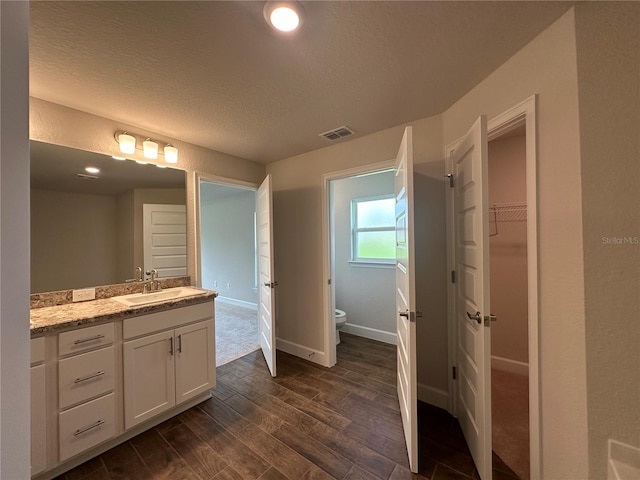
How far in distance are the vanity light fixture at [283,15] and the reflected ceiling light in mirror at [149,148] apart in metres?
1.67

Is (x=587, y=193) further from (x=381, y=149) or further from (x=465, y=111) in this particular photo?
(x=381, y=149)

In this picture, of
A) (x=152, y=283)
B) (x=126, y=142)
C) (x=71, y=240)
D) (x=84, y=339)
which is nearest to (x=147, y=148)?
(x=126, y=142)

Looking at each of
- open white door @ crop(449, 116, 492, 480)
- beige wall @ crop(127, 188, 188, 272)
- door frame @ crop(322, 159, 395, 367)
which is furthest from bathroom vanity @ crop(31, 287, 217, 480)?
open white door @ crop(449, 116, 492, 480)

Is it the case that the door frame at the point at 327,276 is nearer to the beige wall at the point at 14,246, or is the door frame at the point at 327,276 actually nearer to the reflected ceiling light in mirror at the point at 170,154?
the reflected ceiling light in mirror at the point at 170,154

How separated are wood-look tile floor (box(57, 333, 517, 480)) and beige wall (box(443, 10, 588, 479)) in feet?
1.95

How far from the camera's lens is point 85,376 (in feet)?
5.04

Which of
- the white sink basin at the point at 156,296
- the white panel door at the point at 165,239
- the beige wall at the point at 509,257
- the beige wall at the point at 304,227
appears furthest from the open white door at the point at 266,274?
the beige wall at the point at 509,257

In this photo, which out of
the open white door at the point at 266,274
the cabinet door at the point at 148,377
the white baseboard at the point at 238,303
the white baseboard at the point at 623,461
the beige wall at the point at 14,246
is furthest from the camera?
the white baseboard at the point at 238,303

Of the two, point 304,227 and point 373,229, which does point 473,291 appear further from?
point 373,229

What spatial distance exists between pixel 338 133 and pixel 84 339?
2.51 m

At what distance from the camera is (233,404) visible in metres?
2.10

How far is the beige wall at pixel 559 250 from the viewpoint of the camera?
3.57ft

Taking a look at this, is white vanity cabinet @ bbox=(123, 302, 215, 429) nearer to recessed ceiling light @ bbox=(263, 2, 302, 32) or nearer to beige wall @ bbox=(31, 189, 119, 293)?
beige wall @ bbox=(31, 189, 119, 293)

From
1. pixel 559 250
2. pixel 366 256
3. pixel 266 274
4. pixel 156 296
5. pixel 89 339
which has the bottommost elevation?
pixel 89 339
